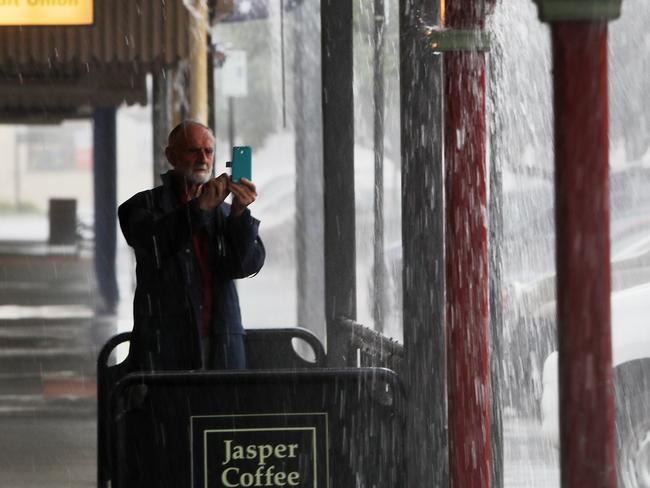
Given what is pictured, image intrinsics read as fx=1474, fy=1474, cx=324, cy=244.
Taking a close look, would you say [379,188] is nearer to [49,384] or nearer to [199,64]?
[199,64]

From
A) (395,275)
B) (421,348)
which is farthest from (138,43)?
(421,348)

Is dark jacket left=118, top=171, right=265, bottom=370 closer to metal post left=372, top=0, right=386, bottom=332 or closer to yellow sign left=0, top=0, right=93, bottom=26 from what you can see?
metal post left=372, top=0, right=386, bottom=332

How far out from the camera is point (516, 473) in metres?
7.35

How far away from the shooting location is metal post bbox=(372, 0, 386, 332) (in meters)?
5.01

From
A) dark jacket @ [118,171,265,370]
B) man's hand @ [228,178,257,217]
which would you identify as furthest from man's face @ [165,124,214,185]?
man's hand @ [228,178,257,217]

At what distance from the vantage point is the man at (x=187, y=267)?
4570 millimetres

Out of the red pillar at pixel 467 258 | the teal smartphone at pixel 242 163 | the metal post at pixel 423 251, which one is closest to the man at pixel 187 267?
the teal smartphone at pixel 242 163

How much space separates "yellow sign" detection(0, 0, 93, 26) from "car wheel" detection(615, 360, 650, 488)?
4787 mm

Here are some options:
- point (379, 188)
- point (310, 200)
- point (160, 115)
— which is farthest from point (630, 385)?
point (160, 115)

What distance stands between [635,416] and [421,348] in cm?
285

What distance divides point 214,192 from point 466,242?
4.27ft

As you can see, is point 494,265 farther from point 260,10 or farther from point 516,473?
point 260,10

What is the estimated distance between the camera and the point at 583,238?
7.18ft

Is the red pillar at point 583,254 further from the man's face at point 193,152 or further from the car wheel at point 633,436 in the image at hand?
the car wheel at point 633,436
